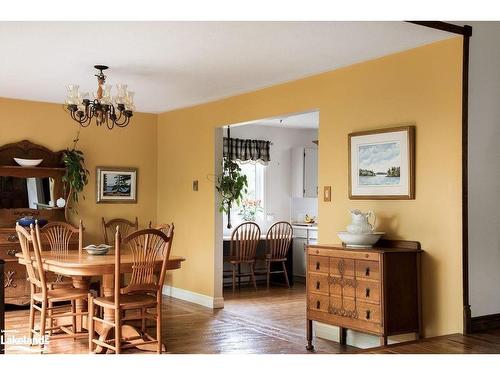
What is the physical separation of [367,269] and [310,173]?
506cm

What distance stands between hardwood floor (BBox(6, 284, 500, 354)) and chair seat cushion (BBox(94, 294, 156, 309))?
0.49 meters

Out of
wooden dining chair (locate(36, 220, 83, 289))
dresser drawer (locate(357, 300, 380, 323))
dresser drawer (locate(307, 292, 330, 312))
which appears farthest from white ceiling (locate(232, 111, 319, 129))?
dresser drawer (locate(357, 300, 380, 323))

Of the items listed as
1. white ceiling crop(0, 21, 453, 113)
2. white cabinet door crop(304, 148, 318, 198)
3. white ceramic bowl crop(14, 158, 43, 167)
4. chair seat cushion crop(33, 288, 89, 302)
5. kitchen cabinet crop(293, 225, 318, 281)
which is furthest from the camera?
white cabinet door crop(304, 148, 318, 198)

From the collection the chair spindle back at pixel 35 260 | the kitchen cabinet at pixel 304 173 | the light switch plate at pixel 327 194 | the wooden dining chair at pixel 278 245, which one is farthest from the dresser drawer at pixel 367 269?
the kitchen cabinet at pixel 304 173

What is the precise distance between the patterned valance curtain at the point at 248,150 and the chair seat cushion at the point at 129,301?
424cm

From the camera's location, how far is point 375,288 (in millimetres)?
4516

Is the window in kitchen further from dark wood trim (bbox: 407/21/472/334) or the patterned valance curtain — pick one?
dark wood trim (bbox: 407/21/472/334)

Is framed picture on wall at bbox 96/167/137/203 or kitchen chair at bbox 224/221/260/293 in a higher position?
framed picture on wall at bbox 96/167/137/203

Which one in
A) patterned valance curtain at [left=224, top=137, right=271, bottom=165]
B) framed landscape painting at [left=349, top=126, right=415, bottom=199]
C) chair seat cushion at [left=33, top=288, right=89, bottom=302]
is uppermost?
patterned valance curtain at [left=224, top=137, right=271, bottom=165]

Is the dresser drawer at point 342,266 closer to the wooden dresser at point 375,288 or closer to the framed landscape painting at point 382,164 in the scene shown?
the wooden dresser at point 375,288

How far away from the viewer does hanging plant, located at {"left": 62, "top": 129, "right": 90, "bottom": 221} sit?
7.38 meters

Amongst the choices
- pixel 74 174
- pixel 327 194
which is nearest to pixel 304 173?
pixel 74 174

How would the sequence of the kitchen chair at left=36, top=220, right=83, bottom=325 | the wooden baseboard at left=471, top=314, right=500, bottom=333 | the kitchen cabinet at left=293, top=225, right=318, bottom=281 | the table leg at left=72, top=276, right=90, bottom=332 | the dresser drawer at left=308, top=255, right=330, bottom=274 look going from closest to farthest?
the wooden baseboard at left=471, top=314, right=500, bottom=333
the dresser drawer at left=308, top=255, right=330, bottom=274
the table leg at left=72, top=276, right=90, bottom=332
the kitchen chair at left=36, top=220, right=83, bottom=325
the kitchen cabinet at left=293, top=225, right=318, bottom=281
